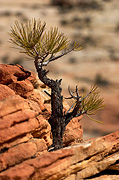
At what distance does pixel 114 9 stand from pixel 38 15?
953 centimetres

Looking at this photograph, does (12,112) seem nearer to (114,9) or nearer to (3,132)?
(3,132)

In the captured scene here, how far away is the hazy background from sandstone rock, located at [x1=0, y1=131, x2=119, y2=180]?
10.2 m

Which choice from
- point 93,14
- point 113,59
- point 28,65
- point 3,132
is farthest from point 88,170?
point 93,14

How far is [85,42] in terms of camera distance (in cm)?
2941

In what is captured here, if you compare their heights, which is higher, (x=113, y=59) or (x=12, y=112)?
(x=113, y=59)

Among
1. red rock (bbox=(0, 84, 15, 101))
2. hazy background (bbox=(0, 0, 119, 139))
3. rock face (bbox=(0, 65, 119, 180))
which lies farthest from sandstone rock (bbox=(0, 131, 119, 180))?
hazy background (bbox=(0, 0, 119, 139))

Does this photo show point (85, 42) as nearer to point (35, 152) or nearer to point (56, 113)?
point (56, 113)

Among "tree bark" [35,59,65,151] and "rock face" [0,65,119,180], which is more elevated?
"tree bark" [35,59,65,151]

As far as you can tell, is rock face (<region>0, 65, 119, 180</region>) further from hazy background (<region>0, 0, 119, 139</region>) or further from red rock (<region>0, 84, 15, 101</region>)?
hazy background (<region>0, 0, 119, 139</region>)

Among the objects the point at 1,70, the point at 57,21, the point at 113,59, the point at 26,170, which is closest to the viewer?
the point at 26,170

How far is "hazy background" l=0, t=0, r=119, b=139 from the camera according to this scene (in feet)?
66.5

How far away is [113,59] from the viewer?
27031 mm

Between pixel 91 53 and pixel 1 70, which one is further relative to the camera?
pixel 91 53

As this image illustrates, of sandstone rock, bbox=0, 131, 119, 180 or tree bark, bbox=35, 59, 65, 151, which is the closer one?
sandstone rock, bbox=0, 131, 119, 180
